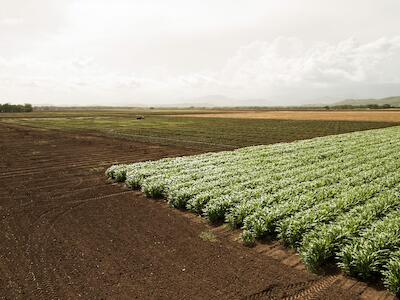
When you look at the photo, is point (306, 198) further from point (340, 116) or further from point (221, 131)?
point (340, 116)

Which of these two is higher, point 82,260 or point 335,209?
point 335,209

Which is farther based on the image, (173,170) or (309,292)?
(173,170)

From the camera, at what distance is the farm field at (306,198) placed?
929cm

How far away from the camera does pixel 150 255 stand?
410 inches

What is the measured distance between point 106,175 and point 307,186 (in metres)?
12.5

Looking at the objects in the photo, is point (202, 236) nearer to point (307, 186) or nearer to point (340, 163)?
point (307, 186)

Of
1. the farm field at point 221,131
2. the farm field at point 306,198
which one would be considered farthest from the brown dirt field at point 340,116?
the farm field at point 306,198

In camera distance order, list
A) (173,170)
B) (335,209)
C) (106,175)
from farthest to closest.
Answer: (106,175) < (173,170) < (335,209)

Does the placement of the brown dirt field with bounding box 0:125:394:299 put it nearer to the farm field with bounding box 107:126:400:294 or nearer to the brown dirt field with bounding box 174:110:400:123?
the farm field with bounding box 107:126:400:294

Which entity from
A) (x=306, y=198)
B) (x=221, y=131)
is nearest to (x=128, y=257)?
(x=306, y=198)

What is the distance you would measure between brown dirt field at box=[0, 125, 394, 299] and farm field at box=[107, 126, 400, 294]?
0.62 m

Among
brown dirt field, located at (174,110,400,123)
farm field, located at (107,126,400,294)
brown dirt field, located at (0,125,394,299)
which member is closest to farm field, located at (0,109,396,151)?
brown dirt field, located at (174,110,400,123)

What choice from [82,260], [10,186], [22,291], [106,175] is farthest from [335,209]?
[10,186]

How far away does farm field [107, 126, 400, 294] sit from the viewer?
929 cm
